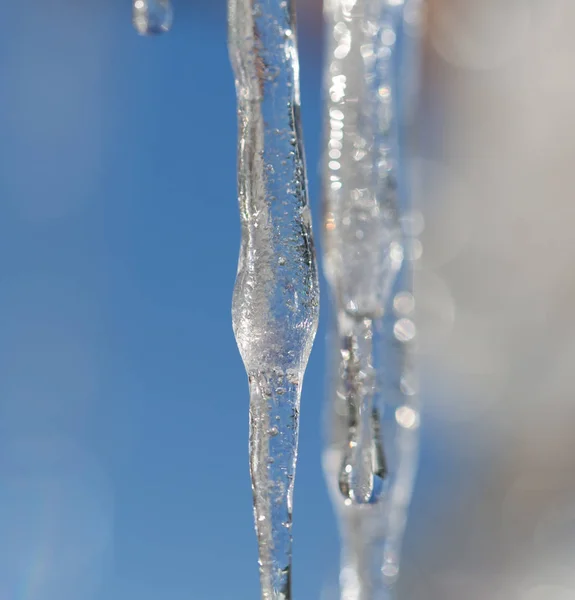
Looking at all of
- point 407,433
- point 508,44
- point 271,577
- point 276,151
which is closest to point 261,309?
point 276,151

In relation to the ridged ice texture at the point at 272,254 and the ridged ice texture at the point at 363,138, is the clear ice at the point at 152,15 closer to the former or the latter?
the ridged ice texture at the point at 272,254

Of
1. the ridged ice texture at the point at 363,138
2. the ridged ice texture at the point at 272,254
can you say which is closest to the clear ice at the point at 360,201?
the ridged ice texture at the point at 363,138

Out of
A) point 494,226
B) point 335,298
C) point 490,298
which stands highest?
point 494,226

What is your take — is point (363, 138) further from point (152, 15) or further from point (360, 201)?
point (152, 15)

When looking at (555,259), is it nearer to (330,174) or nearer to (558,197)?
(558,197)

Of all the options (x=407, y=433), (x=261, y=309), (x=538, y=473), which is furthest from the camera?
(x=538, y=473)

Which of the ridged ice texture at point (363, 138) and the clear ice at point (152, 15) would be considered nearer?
the clear ice at point (152, 15)

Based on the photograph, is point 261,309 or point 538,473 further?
point 538,473

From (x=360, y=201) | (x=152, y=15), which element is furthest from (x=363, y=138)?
(x=152, y=15)
